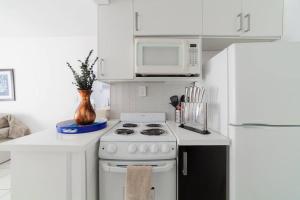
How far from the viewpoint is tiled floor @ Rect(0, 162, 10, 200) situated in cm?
192

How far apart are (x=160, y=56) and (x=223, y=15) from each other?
0.67 m

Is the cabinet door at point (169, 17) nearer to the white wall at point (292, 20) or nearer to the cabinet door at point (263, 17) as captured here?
the cabinet door at point (263, 17)

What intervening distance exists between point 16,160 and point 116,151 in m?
0.56

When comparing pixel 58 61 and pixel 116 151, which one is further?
pixel 58 61

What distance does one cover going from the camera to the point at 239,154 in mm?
1085

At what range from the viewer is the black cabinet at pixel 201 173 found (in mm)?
1158

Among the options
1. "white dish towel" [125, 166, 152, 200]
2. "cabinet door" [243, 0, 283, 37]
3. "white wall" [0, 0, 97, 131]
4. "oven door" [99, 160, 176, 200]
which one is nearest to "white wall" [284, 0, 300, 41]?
"cabinet door" [243, 0, 283, 37]

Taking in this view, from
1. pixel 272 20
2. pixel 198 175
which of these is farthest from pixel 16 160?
pixel 272 20

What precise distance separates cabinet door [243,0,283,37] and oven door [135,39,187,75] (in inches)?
25.0

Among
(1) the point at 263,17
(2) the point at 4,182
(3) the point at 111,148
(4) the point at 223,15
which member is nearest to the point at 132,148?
(3) the point at 111,148

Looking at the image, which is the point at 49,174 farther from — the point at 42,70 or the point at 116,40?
the point at 42,70

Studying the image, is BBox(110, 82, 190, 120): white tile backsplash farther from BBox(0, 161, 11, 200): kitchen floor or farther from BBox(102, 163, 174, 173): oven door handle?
BBox(0, 161, 11, 200): kitchen floor

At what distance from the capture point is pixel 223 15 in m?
1.55

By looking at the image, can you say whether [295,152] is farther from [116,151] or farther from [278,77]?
[116,151]
